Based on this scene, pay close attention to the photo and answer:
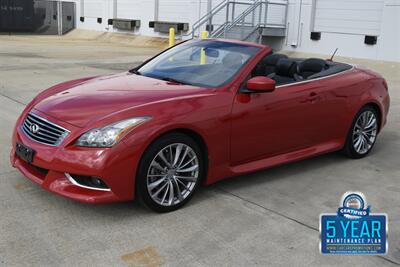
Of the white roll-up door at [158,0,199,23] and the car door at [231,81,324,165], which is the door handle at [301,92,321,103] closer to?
the car door at [231,81,324,165]

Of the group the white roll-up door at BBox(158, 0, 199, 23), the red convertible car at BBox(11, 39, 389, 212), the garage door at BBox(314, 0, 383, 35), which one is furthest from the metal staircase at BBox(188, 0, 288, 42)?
the red convertible car at BBox(11, 39, 389, 212)

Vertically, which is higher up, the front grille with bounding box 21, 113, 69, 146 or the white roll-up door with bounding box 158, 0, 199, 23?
the white roll-up door with bounding box 158, 0, 199, 23

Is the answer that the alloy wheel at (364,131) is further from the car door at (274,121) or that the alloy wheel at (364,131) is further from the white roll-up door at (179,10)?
the white roll-up door at (179,10)

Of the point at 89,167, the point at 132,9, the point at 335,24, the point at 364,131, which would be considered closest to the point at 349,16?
the point at 335,24

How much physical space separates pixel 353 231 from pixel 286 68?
2426 millimetres

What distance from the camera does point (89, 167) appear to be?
3701mm

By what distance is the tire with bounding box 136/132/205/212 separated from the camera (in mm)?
3926

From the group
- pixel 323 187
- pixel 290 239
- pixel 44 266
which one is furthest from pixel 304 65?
pixel 44 266

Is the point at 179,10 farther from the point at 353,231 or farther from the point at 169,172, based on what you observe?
the point at 353,231

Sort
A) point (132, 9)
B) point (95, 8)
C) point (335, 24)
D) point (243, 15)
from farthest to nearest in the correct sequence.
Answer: point (95, 8)
point (132, 9)
point (243, 15)
point (335, 24)

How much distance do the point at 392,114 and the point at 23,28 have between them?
32.1 meters

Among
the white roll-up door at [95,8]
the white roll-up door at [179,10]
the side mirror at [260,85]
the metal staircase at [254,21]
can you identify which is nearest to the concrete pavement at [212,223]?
the side mirror at [260,85]

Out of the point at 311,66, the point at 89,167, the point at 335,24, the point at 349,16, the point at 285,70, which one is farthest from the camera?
the point at 335,24

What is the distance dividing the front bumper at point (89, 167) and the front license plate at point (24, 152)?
7 cm
